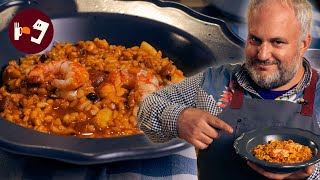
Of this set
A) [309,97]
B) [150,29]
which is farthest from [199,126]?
[150,29]

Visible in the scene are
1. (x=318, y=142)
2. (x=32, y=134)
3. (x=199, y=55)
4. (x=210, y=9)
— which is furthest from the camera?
(x=210, y=9)

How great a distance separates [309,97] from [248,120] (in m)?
0.17

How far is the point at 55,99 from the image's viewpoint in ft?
7.35

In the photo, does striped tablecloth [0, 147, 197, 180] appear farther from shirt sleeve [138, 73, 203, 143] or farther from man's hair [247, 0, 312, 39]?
man's hair [247, 0, 312, 39]

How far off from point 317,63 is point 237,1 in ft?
1.99

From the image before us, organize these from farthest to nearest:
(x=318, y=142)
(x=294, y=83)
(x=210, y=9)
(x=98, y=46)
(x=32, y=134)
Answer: (x=210, y=9)
(x=98, y=46)
(x=32, y=134)
(x=294, y=83)
(x=318, y=142)

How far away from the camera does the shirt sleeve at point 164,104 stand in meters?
1.56

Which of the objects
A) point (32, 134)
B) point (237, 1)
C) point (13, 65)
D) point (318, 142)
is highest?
point (318, 142)

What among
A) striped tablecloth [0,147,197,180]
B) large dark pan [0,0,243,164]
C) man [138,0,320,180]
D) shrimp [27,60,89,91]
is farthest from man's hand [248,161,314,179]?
shrimp [27,60,89,91]

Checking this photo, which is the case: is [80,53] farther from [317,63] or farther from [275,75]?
[275,75]

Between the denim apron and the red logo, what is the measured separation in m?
1.18

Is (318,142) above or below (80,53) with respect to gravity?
above

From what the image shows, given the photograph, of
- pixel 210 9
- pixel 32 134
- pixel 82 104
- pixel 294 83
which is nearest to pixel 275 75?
pixel 294 83

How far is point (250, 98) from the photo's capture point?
1545 mm
